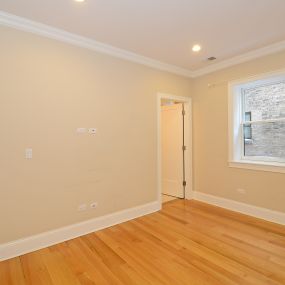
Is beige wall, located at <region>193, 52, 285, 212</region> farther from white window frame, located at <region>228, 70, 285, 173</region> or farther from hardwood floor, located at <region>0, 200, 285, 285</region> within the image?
hardwood floor, located at <region>0, 200, 285, 285</region>

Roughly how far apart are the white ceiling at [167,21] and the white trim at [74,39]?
0.26ft

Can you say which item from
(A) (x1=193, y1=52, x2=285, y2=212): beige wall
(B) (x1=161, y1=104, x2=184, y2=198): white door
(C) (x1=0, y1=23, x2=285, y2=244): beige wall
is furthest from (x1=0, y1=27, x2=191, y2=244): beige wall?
(A) (x1=193, y1=52, x2=285, y2=212): beige wall

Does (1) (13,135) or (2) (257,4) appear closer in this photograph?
(2) (257,4)

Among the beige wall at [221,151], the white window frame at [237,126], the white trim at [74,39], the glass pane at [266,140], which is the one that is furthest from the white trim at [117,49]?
the glass pane at [266,140]

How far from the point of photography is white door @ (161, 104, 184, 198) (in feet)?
14.6

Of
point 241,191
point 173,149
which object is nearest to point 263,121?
point 241,191

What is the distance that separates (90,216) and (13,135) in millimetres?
1508

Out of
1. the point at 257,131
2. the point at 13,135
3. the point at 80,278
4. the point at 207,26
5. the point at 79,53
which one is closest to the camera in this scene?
the point at 80,278

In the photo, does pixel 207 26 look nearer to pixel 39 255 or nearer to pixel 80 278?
pixel 80 278

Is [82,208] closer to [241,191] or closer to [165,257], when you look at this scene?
[165,257]

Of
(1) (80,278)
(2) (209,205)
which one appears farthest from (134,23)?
(2) (209,205)

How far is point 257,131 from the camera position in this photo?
11.7 feet

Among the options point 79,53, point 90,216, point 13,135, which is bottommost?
point 90,216

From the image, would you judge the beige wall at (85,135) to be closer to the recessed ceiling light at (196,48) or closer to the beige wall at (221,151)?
the beige wall at (221,151)
